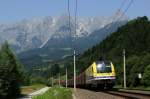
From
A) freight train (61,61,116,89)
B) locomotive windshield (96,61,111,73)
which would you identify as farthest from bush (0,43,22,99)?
locomotive windshield (96,61,111,73)

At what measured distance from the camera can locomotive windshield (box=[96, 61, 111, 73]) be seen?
62906 mm

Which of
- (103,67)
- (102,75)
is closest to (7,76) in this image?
(103,67)

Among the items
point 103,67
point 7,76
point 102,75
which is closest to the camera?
point 102,75

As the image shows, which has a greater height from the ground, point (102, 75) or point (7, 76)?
point (7, 76)

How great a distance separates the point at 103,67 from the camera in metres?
63.4

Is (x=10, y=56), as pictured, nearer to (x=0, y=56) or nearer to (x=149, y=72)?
(x=0, y=56)

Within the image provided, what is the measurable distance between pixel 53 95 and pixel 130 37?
16152 cm

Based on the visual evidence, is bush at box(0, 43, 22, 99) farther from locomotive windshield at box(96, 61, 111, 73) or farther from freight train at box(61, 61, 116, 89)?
locomotive windshield at box(96, 61, 111, 73)

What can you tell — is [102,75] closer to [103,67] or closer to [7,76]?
[103,67]

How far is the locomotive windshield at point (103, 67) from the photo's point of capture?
2477 inches

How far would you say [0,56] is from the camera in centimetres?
10544

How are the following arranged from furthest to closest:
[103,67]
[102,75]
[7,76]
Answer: [7,76] < [103,67] < [102,75]

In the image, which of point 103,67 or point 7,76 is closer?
point 103,67

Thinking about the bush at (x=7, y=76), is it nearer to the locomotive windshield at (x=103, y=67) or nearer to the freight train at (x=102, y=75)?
the freight train at (x=102, y=75)
